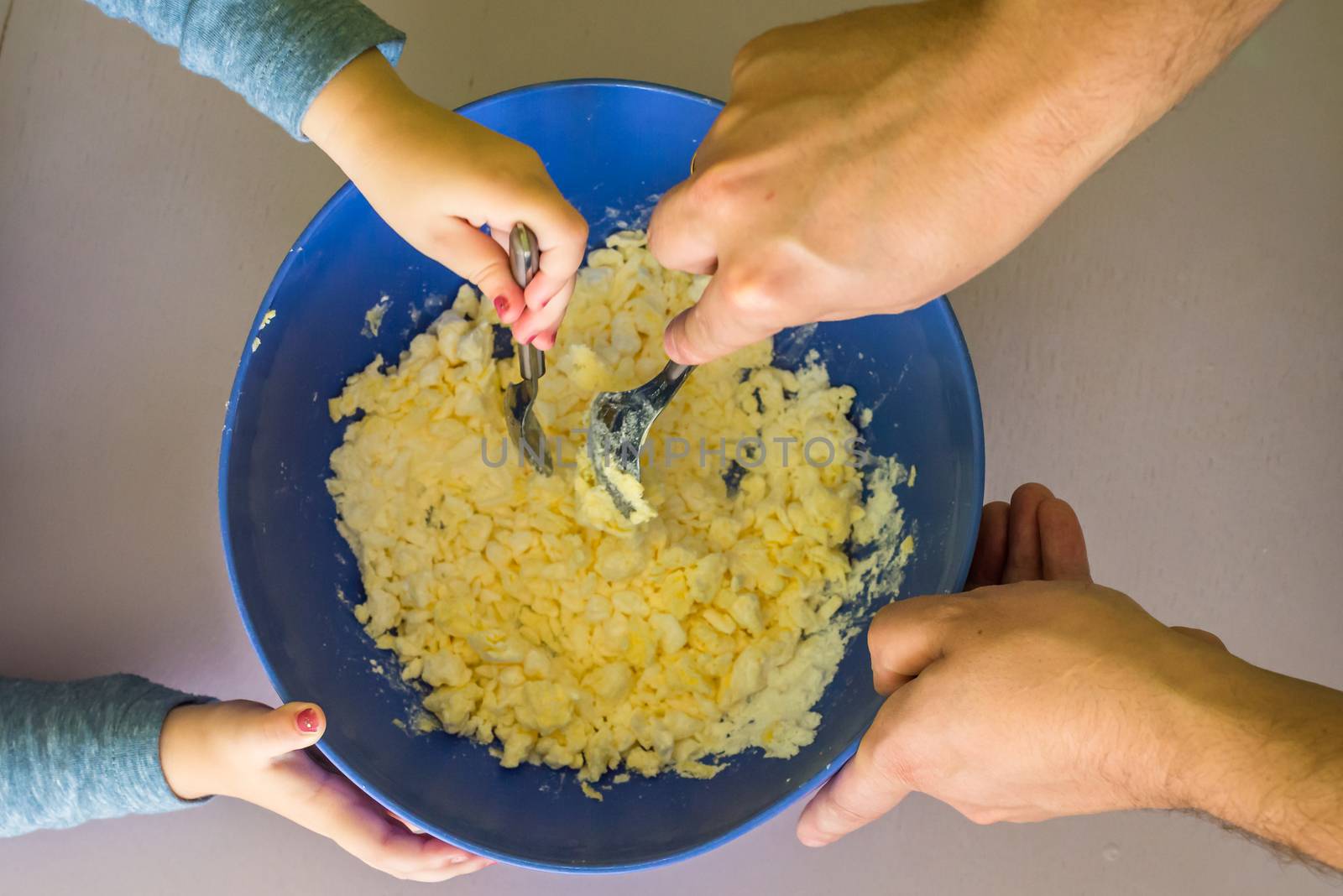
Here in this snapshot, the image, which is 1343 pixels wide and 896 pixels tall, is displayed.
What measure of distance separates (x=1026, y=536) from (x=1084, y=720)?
1.01ft

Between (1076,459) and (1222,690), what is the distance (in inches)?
19.6

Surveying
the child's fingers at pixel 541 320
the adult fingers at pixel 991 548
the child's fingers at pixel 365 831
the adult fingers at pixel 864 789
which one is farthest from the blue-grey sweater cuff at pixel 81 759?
the adult fingers at pixel 991 548

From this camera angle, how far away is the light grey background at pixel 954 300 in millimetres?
1012

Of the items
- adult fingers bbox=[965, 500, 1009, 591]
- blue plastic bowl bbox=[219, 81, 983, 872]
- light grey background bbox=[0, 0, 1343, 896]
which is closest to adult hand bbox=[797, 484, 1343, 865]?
blue plastic bowl bbox=[219, 81, 983, 872]

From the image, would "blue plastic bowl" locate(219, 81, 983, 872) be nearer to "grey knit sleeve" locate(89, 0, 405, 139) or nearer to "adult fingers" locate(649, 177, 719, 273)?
"grey knit sleeve" locate(89, 0, 405, 139)

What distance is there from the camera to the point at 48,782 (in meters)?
0.92

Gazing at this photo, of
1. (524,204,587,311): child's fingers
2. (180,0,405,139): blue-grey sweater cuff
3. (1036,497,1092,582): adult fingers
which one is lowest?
(1036,497,1092,582): adult fingers

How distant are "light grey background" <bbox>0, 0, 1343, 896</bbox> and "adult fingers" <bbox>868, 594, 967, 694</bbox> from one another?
340 mm

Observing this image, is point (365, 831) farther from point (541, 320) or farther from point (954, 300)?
point (954, 300)

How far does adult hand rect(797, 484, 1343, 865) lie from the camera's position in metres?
0.59

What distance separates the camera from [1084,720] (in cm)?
64

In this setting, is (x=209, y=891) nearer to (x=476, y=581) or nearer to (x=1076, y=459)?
(x=476, y=581)

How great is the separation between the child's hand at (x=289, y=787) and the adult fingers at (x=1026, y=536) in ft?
2.02

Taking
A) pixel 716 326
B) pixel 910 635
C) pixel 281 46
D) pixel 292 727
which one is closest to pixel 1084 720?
pixel 910 635
